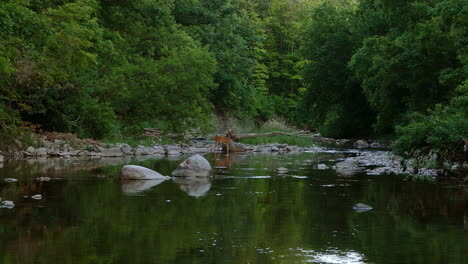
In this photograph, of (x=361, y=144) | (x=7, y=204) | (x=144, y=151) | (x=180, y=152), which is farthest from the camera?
(x=361, y=144)

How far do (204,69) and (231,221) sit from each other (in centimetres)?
2313

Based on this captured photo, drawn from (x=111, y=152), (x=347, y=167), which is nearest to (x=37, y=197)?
(x=347, y=167)

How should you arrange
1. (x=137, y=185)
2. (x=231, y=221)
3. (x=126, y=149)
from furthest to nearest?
(x=126, y=149), (x=137, y=185), (x=231, y=221)

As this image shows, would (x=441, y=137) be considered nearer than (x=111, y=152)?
Yes

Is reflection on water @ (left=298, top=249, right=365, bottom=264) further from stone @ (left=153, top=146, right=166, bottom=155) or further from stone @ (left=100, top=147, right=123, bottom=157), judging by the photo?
stone @ (left=153, top=146, right=166, bottom=155)

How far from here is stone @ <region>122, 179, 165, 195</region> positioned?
13868 mm

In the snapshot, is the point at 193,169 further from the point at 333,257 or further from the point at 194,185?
the point at 333,257

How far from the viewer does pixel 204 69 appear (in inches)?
1281

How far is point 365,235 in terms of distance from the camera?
8625mm

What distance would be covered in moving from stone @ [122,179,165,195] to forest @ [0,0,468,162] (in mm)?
4117

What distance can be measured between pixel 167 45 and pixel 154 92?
6.25m

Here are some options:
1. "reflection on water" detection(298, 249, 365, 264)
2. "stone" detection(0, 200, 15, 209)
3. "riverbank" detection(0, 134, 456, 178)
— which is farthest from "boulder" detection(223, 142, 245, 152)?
"reflection on water" detection(298, 249, 365, 264)

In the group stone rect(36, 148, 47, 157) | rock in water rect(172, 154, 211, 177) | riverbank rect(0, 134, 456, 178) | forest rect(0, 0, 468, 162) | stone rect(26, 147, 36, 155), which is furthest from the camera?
stone rect(36, 148, 47, 157)

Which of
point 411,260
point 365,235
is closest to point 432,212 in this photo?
point 365,235
